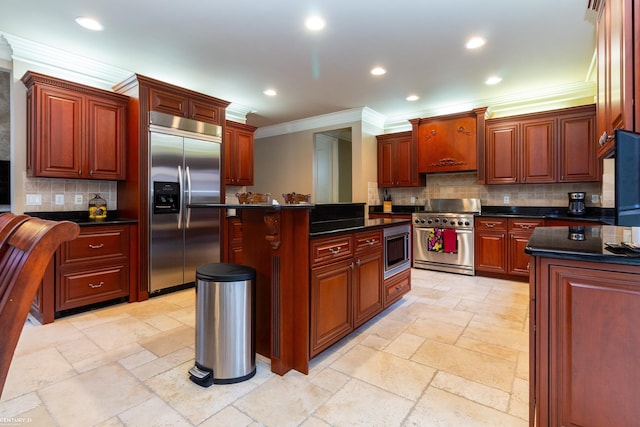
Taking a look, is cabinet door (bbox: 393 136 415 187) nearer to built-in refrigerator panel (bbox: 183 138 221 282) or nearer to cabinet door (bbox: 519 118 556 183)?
cabinet door (bbox: 519 118 556 183)

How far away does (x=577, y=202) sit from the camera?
4195 mm

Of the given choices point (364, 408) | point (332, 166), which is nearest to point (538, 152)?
point (332, 166)

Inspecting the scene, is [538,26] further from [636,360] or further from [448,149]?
[636,360]

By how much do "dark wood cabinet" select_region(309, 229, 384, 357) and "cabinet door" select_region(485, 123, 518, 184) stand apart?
292cm

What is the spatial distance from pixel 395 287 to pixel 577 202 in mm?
2943

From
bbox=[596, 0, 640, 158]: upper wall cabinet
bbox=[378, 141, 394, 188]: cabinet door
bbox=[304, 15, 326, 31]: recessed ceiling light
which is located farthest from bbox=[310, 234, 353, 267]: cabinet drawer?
bbox=[378, 141, 394, 188]: cabinet door

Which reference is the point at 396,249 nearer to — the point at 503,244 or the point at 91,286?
the point at 503,244

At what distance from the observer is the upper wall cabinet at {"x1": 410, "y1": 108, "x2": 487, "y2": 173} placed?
193 inches

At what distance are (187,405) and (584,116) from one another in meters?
5.21

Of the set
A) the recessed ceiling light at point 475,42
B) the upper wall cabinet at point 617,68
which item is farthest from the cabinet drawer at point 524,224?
A: the upper wall cabinet at point 617,68

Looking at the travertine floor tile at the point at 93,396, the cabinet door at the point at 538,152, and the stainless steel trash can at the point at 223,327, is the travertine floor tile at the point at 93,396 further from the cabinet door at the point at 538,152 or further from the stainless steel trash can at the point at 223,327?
the cabinet door at the point at 538,152

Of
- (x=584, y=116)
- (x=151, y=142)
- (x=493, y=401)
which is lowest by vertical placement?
(x=493, y=401)

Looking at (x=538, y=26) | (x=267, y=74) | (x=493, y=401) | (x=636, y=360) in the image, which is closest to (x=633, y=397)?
(x=636, y=360)

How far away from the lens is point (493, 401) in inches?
69.0
